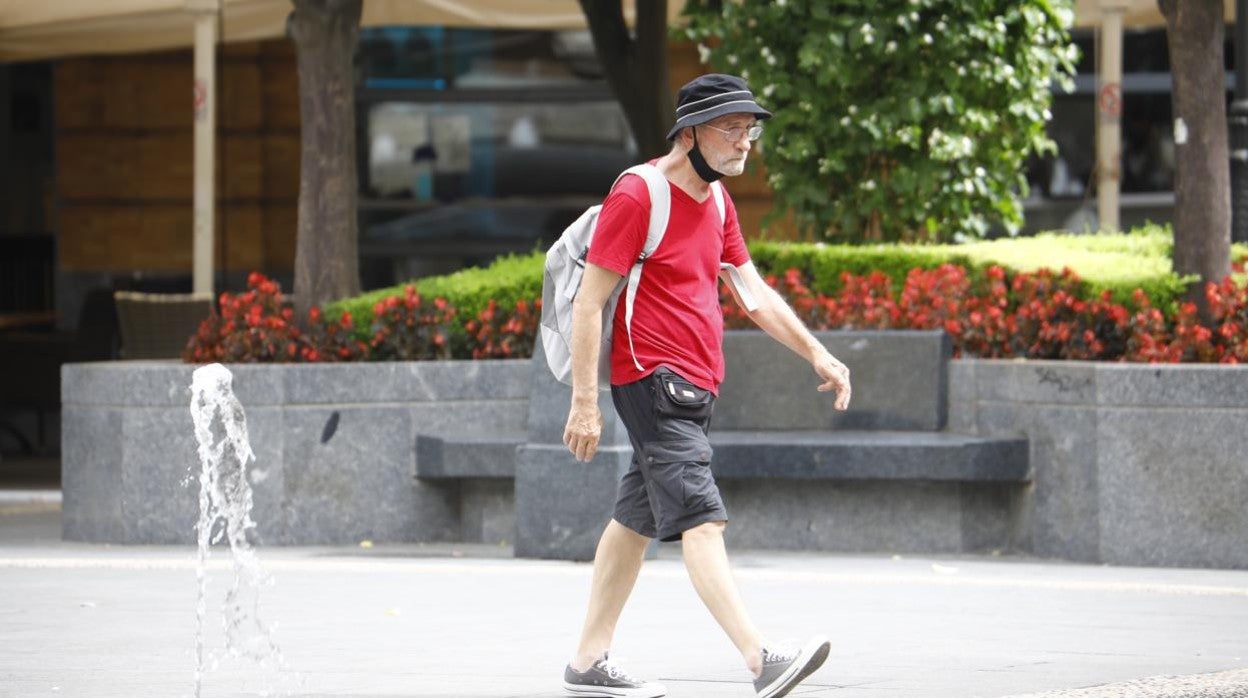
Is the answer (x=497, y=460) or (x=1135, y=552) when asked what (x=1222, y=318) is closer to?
(x=1135, y=552)

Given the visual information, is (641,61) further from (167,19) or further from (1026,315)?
(1026,315)

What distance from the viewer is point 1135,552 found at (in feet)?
32.2

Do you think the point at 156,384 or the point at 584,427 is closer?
the point at 584,427

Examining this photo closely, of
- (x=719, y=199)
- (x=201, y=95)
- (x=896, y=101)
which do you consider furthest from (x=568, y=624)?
(x=201, y=95)

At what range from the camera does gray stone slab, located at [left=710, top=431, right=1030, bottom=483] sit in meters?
10.1

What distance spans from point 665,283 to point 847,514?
13.6 ft

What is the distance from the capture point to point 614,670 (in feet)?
21.3

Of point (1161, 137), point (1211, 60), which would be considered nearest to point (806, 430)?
point (1211, 60)

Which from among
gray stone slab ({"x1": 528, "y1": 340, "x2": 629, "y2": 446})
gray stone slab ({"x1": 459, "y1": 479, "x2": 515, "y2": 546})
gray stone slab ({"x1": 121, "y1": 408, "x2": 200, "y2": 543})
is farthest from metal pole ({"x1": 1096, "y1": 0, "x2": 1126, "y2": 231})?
gray stone slab ({"x1": 121, "y1": 408, "x2": 200, "y2": 543})

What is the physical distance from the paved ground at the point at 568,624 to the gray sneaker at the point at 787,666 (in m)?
0.40

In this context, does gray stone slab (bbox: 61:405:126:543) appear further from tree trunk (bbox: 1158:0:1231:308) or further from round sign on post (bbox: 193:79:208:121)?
tree trunk (bbox: 1158:0:1231:308)

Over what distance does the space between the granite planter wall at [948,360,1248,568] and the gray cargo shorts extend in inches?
148

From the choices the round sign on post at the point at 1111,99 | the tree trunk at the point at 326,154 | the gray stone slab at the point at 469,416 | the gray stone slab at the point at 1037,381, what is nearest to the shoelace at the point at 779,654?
the gray stone slab at the point at 1037,381

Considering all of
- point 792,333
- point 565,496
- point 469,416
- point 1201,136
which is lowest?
point 565,496
